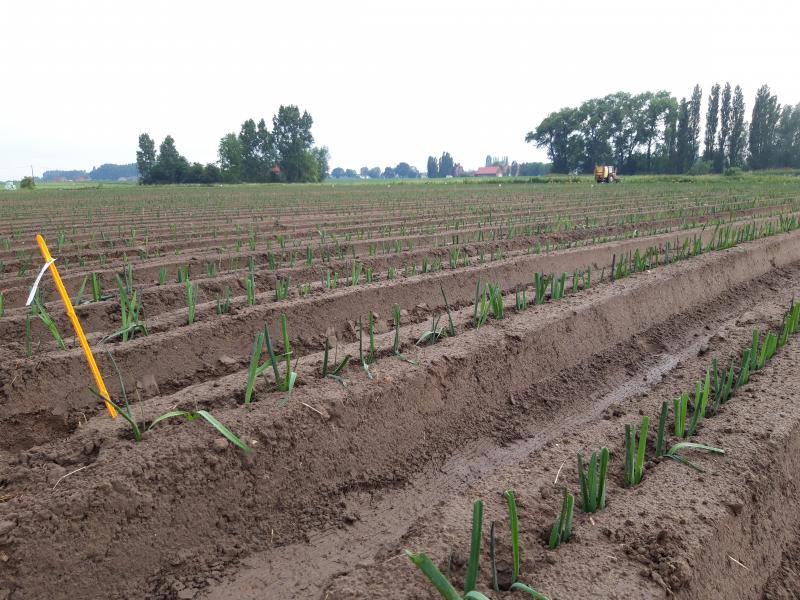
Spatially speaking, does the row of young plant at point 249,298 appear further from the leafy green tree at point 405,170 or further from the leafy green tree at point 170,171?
the leafy green tree at point 405,170

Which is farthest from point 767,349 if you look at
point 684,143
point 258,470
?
point 684,143

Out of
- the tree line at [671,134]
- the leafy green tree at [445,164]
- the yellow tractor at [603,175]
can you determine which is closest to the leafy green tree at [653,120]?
the tree line at [671,134]

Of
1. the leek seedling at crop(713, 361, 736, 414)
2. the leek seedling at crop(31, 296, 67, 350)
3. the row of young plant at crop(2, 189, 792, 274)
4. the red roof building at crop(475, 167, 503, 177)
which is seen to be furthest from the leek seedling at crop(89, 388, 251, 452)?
the red roof building at crop(475, 167, 503, 177)

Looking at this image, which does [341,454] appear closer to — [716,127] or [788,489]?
[788,489]

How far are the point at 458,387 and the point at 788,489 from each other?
5.50ft

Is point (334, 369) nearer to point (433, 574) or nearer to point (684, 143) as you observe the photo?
point (433, 574)

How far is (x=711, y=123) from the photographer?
59.3 metres

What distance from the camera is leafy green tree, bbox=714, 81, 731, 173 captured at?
5750cm

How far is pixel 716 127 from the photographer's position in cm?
5909

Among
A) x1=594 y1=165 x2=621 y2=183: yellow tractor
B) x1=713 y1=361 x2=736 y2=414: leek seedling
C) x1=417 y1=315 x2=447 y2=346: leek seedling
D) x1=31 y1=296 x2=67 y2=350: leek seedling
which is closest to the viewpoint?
x1=713 y1=361 x2=736 y2=414: leek seedling

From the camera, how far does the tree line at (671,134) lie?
2237 inches

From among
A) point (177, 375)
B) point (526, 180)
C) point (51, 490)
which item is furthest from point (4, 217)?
point (526, 180)

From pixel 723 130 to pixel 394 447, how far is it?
68.3m

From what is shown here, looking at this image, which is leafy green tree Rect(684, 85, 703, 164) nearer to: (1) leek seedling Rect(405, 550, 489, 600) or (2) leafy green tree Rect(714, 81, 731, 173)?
(2) leafy green tree Rect(714, 81, 731, 173)
